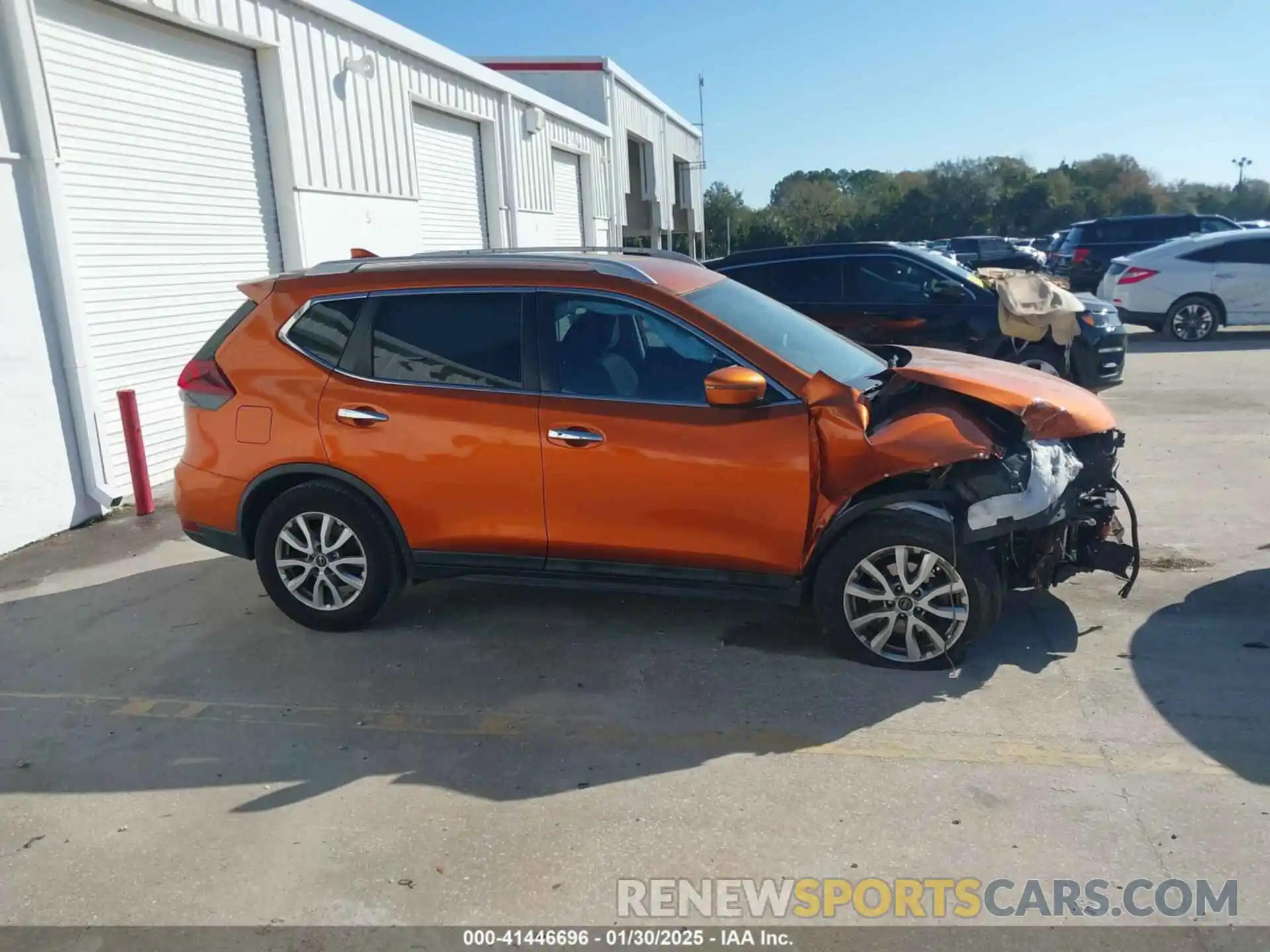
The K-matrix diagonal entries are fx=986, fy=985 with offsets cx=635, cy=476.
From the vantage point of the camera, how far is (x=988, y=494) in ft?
13.8

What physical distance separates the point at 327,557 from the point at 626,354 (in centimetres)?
186

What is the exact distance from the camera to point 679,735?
398 cm

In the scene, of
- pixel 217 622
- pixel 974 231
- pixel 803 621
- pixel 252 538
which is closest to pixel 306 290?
pixel 252 538

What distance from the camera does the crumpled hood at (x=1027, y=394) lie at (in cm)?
438

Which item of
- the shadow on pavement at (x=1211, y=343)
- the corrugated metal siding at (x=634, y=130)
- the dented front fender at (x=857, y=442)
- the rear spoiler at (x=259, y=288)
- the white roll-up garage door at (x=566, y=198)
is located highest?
the corrugated metal siding at (x=634, y=130)

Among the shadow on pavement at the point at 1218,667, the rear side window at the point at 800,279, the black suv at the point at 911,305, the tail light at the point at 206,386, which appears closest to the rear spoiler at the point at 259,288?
the tail light at the point at 206,386

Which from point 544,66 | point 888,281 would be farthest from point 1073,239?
point 888,281

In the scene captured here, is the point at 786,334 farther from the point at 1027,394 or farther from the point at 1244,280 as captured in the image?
the point at 1244,280

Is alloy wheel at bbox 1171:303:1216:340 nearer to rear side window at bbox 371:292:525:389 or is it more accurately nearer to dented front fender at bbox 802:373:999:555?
Result: dented front fender at bbox 802:373:999:555

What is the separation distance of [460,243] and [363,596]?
437 inches

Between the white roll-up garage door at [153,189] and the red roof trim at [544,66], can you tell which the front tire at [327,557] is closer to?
the white roll-up garage door at [153,189]

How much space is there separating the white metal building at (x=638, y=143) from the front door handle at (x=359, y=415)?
813 inches

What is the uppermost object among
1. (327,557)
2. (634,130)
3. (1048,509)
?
(634,130)
